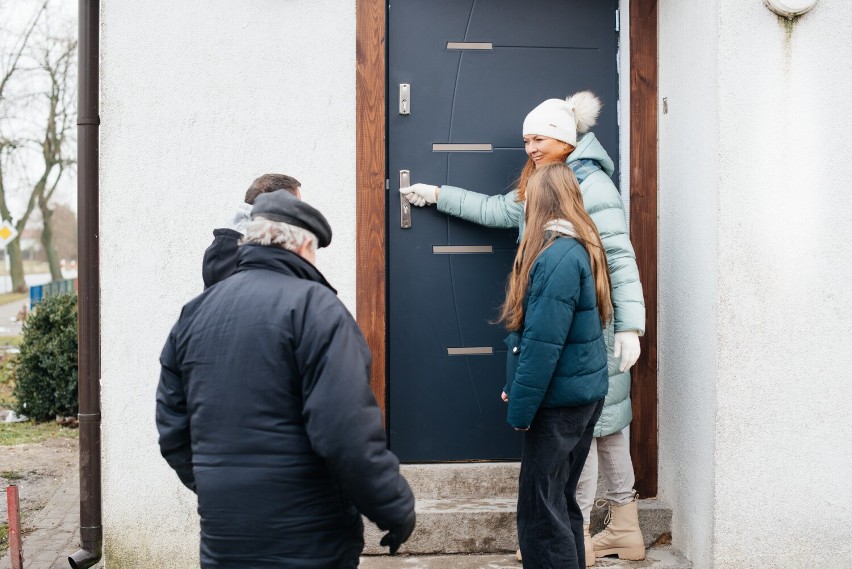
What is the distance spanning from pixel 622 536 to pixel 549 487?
38.7 inches

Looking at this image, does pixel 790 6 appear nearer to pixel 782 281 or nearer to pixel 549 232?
pixel 782 281

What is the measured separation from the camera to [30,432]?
28.4 ft

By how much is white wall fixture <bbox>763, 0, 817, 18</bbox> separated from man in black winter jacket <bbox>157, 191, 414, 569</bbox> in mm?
→ 2758

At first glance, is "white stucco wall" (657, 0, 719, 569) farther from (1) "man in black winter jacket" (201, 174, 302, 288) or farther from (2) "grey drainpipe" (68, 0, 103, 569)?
(2) "grey drainpipe" (68, 0, 103, 569)

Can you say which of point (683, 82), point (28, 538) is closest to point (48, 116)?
point (28, 538)

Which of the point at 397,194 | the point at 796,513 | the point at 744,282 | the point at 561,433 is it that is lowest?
the point at 796,513

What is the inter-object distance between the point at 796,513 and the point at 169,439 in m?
2.98

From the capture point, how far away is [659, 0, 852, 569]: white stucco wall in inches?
165

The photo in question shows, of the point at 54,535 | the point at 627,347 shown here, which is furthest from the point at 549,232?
the point at 54,535

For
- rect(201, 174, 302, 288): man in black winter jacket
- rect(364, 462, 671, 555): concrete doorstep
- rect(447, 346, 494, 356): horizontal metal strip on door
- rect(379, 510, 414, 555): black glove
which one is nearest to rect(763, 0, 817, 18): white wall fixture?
rect(447, 346, 494, 356): horizontal metal strip on door

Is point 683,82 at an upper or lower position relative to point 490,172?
upper

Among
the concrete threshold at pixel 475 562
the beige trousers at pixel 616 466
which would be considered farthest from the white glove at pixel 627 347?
the concrete threshold at pixel 475 562

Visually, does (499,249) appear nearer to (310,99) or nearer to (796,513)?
(310,99)

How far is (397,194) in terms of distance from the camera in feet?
15.5
